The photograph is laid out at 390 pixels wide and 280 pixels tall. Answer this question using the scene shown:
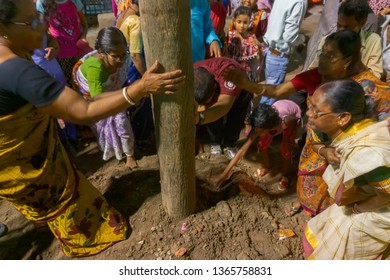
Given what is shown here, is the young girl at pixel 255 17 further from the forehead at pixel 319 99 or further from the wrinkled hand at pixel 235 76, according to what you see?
the forehead at pixel 319 99

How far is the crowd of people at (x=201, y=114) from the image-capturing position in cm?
159

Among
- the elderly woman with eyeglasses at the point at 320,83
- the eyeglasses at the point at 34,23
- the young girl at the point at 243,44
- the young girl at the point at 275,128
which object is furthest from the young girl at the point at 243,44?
the eyeglasses at the point at 34,23

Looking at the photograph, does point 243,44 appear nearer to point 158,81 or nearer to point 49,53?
point 49,53

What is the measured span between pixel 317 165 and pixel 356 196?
61 centimetres

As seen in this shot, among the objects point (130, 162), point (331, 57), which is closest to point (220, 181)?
point (130, 162)

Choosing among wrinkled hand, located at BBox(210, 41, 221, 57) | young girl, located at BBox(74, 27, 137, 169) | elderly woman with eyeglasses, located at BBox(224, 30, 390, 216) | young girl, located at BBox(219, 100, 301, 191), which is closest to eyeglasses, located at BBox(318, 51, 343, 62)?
elderly woman with eyeglasses, located at BBox(224, 30, 390, 216)

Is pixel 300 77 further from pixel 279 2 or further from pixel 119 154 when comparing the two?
pixel 119 154

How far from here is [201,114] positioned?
7.98ft

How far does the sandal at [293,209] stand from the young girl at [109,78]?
158 cm

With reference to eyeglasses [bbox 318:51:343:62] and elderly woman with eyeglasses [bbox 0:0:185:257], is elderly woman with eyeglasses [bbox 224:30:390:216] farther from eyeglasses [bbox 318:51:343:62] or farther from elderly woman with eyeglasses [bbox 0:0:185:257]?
elderly woman with eyeglasses [bbox 0:0:185:257]

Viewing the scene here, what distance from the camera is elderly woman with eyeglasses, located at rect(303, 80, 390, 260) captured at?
1590 millimetres
